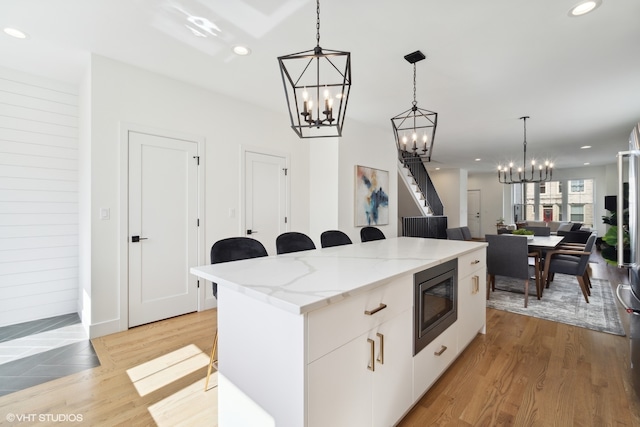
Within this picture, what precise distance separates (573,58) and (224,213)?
162 inches


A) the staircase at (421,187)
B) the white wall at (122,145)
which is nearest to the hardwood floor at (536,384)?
the white wall at (122,145)

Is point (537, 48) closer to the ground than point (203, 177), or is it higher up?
higher up

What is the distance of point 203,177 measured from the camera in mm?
3590

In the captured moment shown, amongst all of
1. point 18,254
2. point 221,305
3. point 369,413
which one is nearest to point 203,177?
point 18,254

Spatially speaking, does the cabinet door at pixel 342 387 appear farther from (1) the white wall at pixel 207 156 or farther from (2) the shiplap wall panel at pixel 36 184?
(2) the shiplap wall panel at pixel 36 184

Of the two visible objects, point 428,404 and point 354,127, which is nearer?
point 428,404

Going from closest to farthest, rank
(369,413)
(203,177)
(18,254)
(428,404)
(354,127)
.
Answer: (369,413)
(428,404)
(18,254)
(203,177)
(354,127)

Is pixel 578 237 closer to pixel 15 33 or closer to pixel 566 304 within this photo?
pixel 566 304

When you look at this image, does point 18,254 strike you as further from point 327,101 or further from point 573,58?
point 573,58

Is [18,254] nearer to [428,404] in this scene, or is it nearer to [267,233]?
[267,233]

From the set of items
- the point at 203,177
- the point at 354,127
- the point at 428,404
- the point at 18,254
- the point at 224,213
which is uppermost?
the point at 354,127

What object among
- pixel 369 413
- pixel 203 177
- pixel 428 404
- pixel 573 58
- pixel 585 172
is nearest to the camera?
pixel 369 413

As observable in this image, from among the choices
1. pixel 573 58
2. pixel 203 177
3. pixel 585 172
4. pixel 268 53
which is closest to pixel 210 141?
pixel 203 177
